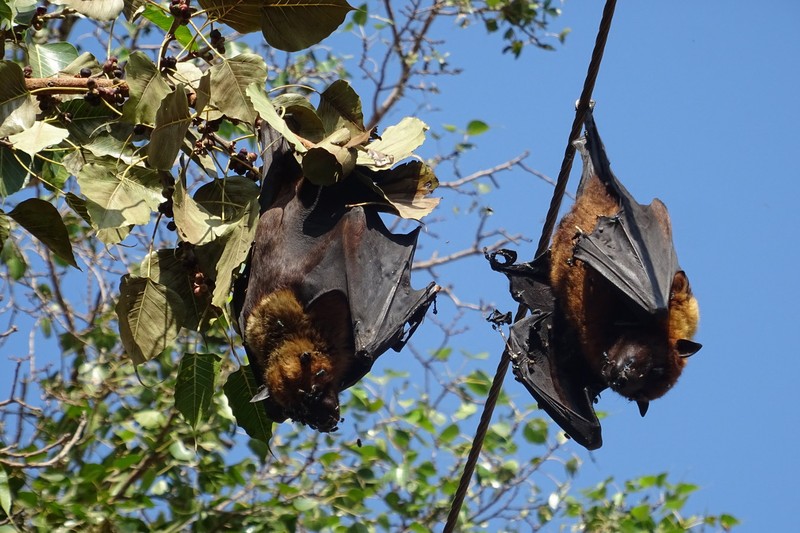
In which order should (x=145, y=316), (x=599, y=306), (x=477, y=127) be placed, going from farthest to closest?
→ 1. (x=477, y=127)
2. (x=599, y=306)
3. (x=145, y=316)

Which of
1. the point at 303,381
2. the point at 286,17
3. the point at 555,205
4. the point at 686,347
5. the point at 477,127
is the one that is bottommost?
the point at 303,381

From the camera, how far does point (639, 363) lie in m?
5.15

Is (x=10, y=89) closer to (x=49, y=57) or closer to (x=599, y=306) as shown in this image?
(x=49, y=57)

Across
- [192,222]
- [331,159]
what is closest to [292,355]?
[192,222]

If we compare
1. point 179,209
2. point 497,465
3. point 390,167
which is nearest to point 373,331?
point 390,167

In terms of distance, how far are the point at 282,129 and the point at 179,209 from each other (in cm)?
52

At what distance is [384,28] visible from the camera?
→ 1134 centimetres

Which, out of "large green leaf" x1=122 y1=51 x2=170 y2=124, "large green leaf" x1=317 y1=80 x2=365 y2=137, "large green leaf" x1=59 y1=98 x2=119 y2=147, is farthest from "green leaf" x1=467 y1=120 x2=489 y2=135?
"large green leaf" x1=122 y1=51 x2=170 y2=124

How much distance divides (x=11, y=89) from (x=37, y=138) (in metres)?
0.28

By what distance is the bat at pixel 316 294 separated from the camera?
14.6ft

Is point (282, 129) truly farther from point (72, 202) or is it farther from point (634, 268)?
point (634, 268)

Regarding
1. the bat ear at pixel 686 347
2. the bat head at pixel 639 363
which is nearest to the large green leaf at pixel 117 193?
the bat head at pixel 639 363

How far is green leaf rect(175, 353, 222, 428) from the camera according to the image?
171 inches

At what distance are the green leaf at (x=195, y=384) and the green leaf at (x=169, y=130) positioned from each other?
0.87 m
